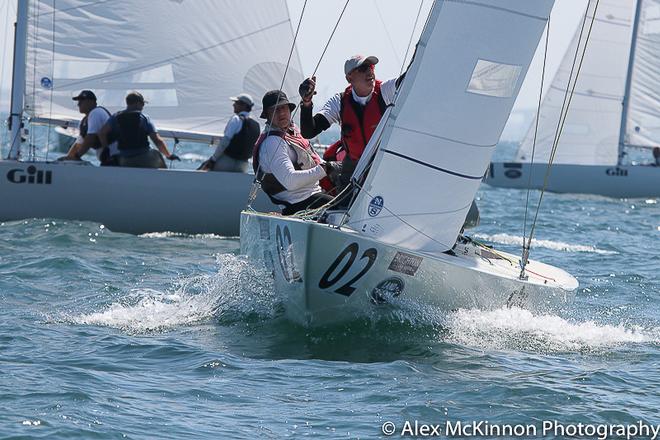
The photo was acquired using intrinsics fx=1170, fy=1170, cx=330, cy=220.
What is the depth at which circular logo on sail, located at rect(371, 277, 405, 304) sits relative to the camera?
613 centimetres

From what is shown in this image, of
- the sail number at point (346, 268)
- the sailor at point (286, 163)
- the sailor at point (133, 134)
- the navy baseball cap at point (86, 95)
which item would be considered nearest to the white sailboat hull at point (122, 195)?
the sailor at point (133, 134)

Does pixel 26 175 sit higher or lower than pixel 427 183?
lower

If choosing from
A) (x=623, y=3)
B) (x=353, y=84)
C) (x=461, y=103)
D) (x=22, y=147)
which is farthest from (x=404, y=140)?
(x=623, y=3)

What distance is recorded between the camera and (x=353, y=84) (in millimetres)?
7031

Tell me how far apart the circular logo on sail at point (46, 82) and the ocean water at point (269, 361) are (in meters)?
3.51

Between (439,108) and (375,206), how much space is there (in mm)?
637

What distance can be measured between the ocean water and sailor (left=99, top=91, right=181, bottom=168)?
7.76 feet

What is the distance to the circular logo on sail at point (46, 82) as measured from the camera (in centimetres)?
1210

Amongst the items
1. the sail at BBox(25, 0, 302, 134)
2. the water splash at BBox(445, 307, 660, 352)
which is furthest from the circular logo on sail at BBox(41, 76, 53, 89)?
the water splash at BBox(445, 307, 660, 352)

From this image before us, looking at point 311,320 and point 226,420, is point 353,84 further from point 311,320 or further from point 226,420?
point 226,420

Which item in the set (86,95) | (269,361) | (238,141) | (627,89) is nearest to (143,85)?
(86,95)

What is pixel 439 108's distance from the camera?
6.30 meters

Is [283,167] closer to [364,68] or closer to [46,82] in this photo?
[364,68]

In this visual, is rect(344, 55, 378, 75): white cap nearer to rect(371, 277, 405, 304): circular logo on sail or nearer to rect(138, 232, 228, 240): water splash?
rect(371, 277, 405, 304): circular logo on sail
